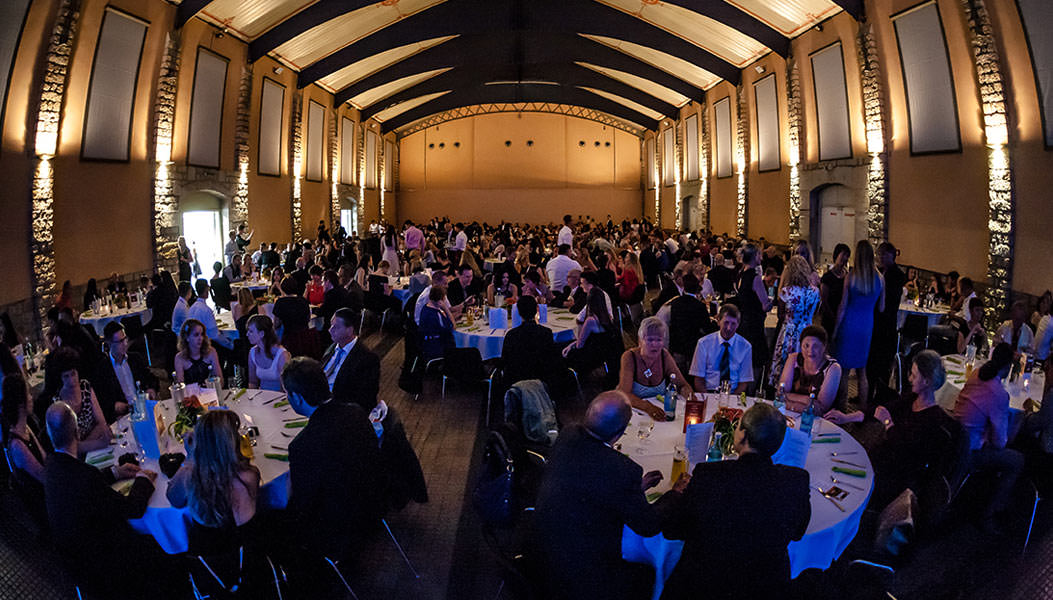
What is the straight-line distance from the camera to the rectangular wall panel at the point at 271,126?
14.3 m

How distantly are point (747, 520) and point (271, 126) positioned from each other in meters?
15.2

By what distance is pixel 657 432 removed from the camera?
340 cm

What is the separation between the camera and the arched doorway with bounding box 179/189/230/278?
11922 millimetres

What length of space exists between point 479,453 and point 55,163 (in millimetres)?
7497

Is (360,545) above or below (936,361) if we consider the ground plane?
below

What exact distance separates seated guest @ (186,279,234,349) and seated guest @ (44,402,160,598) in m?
3.04

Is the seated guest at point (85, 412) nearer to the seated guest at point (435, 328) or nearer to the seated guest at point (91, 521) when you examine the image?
the seated guest at point (91, 521)

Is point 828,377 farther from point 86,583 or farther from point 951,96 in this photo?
point 951,96

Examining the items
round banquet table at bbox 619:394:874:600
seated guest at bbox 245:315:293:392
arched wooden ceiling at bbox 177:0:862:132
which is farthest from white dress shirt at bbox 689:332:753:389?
arched wooden ceiling at bbox 177:0:862:132

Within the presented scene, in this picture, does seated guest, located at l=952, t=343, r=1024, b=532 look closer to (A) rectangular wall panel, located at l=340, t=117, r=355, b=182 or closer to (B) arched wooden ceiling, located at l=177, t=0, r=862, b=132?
(B) arched wooden ceiling, located at l=177, t=0, r=862, b=132

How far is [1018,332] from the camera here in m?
5.31

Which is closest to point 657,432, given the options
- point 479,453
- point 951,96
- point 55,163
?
point 479,453

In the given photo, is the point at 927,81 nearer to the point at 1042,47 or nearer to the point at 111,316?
the point at 1042,47

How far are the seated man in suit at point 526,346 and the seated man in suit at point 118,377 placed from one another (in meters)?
2.49
